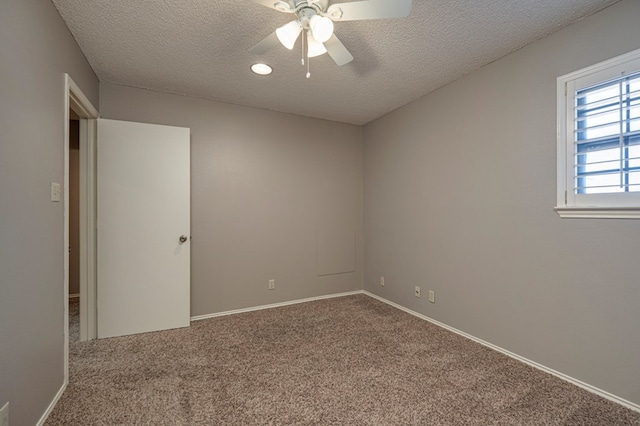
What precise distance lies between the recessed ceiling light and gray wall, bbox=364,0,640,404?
5.58 feet

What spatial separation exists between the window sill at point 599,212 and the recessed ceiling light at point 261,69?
2549 mm

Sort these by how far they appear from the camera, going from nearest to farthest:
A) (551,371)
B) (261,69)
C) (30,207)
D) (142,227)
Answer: (30,207) → (551,371) → (261,69) → (142,227)

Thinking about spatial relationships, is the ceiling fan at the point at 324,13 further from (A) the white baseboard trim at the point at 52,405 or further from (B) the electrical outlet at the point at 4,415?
(A) the white baseboard trim at the point at 52,405

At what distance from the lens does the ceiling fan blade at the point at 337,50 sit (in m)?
1.89

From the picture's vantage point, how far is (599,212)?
1.88m

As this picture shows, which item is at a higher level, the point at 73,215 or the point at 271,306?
the point at 73,215

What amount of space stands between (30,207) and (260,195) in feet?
7.36

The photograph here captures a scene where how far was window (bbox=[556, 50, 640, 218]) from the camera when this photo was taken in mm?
1770

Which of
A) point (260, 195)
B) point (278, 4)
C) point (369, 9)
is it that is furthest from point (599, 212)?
point (260, 195)

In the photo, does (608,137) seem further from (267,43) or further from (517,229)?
(267,43)

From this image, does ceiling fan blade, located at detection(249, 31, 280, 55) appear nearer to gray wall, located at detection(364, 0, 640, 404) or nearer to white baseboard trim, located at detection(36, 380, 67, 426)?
gray wall, located at detection(364, 0, 640, 404)

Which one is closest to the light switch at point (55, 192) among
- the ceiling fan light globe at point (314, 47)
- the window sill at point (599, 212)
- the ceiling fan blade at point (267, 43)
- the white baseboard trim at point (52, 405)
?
the white baseboard trim at point (52, 405)

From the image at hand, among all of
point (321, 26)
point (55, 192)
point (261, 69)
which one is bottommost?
point (55, 192)

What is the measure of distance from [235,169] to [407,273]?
2.39 metres
